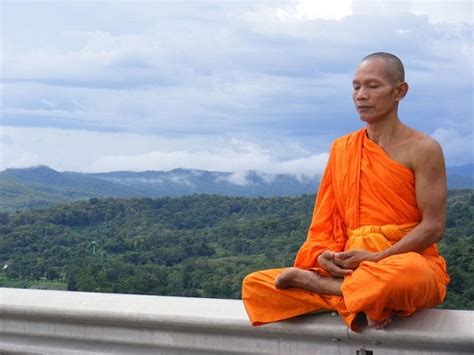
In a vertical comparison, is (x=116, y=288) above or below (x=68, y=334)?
below

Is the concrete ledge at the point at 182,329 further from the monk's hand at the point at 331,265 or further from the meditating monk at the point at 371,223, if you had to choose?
the monk's hand at the point at 331,265

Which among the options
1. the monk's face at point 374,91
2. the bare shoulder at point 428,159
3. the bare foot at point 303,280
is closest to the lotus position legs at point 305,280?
the bare foot at point 303,280

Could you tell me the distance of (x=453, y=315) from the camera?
3.31 m

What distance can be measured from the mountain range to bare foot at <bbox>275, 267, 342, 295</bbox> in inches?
858

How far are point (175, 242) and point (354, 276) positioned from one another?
497 inches

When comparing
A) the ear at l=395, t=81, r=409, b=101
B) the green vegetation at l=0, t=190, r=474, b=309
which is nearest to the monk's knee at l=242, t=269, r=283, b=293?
the ear at l=395, t=81, r=409, b=101

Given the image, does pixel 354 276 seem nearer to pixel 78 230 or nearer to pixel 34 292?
pixel 34 292

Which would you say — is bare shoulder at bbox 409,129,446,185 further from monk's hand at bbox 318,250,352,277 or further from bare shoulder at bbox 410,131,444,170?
monk's hand at bbox 318,250,352,277

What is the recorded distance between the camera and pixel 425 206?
342 cm

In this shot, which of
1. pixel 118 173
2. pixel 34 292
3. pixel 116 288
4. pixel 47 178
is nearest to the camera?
pixel 34 292

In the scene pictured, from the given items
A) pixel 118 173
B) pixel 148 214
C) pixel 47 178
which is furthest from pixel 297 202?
pixel 118 173

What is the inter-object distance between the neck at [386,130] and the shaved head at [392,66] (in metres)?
0.17

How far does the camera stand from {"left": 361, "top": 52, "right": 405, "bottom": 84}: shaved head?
3.49 meters

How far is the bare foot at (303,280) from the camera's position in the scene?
3506mm
